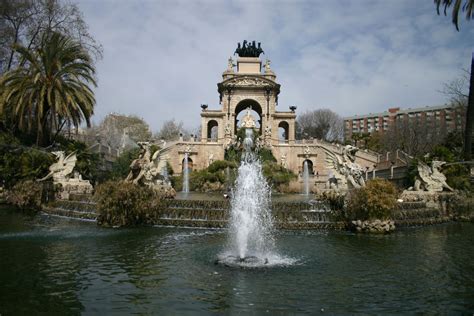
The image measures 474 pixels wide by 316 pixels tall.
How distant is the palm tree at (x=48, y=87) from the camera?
74.5 feet

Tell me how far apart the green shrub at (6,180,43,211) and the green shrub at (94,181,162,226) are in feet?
20.0

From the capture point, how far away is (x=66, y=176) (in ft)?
64.8

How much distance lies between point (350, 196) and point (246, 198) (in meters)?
5.15

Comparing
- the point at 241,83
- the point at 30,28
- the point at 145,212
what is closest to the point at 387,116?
the point at 241,83

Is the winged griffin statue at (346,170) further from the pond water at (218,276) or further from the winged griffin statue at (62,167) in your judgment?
the winged griffin statue at (62,167)

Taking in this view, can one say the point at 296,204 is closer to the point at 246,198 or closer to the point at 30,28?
the point at 246,198

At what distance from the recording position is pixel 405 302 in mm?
6219

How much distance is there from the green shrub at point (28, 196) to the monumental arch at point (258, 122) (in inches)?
963

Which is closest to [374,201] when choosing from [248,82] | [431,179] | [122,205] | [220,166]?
[431,179]

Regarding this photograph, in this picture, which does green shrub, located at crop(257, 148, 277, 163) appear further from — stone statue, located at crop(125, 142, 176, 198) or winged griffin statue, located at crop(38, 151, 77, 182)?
stone statue, located at crop(125, 142, 176, 198)

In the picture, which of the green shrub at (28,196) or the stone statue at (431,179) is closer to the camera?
the stone statue at (431,179)

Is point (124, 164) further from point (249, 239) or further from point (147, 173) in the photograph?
point (249, 239)

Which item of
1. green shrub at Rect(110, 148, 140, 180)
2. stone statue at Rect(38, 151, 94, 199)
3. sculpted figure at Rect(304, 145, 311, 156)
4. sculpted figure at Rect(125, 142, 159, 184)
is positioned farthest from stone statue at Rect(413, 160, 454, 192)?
sculpted figure at Rect(304, 145, 311, 156)

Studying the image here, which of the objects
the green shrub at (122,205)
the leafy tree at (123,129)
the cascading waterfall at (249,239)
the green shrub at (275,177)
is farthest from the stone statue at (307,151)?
the cascading waterfall at (249,239)
